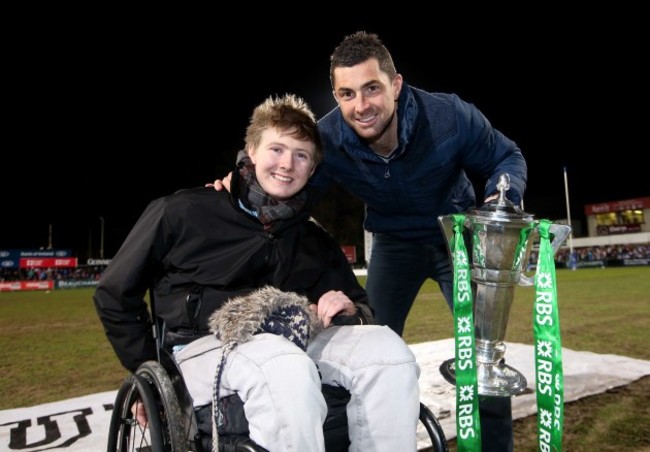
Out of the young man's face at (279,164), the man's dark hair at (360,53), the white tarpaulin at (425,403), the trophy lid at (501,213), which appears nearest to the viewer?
the trophy lid at (501,213)

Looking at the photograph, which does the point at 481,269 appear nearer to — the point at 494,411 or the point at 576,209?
the point at 494,411

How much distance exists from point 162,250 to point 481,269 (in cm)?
130

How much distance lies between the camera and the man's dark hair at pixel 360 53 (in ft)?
7.52

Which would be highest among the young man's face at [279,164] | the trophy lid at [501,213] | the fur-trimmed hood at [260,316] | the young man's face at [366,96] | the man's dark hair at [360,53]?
the man's dark hair at [360,53]

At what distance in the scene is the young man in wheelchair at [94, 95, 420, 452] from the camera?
4.75 feet

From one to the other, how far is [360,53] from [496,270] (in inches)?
48.4

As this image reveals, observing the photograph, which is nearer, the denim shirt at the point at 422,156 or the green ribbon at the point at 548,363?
the green ribbon at the point at 548,363

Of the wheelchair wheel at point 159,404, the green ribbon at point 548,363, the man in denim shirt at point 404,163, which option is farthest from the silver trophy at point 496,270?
the wheelchair wheel at point 159,404

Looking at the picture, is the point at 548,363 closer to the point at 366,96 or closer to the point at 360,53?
the point at 366,96

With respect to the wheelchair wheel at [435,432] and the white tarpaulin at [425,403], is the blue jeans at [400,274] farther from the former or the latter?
the wheelchair wheel at [435,432]

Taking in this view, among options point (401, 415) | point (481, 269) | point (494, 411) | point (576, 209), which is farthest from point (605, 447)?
point (576, 209)

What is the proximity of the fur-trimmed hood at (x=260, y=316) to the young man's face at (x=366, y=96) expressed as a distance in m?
1.04

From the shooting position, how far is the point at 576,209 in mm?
58125

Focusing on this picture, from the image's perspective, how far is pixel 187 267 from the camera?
189 centimetres
